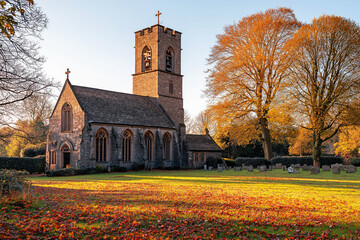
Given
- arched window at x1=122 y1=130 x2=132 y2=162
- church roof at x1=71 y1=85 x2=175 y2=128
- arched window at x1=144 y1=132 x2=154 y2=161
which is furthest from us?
arched window at x1=144 y1=132 x2=154 y2=161

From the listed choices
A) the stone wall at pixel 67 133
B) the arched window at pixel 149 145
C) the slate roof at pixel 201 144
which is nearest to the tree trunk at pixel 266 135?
the slate roof at pixel 201 144

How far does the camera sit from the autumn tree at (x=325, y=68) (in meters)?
30.8

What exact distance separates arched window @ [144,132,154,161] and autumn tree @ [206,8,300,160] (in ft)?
31.3

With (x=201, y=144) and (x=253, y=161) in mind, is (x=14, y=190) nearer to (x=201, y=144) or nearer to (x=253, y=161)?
(x=253, y=161)

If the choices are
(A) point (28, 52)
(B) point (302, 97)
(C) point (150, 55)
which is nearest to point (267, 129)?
(B) point (302, 97)

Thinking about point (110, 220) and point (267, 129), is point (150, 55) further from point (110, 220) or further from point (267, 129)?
point (110, 220)

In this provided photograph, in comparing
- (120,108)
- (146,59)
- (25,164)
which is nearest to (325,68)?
(120,108)

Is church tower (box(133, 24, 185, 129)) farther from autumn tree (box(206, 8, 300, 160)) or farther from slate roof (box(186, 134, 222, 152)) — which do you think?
autumn tree (box(206, 8, 300, 160))

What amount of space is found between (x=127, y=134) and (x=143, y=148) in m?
2.42

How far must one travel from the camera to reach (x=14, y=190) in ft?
35.8

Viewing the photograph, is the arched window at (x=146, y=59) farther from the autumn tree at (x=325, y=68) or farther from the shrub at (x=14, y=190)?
the shrub at (x=14, y=190)

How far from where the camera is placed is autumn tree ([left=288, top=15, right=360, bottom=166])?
30812mm

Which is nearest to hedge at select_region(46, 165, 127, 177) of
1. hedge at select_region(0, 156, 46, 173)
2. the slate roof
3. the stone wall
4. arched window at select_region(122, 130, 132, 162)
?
the stone wall

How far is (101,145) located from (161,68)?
47.3 feet
